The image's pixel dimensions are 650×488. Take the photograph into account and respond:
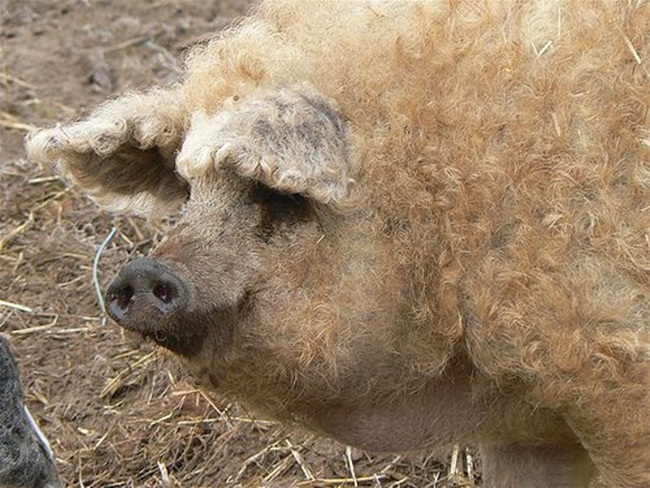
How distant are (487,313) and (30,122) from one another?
4240 millimetres

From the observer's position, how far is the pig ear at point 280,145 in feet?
10.6

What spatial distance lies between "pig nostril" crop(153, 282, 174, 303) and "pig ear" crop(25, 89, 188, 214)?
509 mm

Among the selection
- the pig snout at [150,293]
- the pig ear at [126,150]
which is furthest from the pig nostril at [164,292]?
the pig ear at [126,150]

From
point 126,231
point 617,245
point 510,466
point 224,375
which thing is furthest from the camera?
point 126,231

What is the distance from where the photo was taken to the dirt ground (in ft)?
15.8

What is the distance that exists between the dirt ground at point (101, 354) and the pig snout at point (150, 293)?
0.24 meters

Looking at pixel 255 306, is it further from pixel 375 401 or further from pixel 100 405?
pixel 100 405

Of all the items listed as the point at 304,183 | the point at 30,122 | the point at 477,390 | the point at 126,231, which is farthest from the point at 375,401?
the point at 30,122

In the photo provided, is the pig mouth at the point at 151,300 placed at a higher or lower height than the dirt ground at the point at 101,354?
higher

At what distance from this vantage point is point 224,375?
11.3 ft

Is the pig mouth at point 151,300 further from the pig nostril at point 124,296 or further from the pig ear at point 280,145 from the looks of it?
the pig ear at point 280,145

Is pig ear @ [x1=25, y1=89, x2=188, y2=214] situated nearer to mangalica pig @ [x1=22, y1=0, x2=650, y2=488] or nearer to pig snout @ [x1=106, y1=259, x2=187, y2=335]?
mangalica pig @ [x1=22, y1=0, x2=650, y2=488]

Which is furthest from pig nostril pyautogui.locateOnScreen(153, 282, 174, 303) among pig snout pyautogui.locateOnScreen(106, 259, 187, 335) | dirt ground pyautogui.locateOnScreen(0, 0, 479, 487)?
dirt ground pyautogui.locateOnScreen(0, 0, 479, 487)

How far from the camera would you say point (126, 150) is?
3.66m
